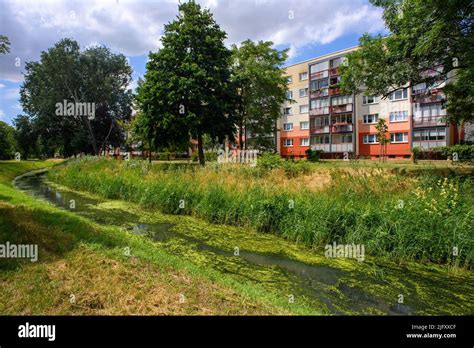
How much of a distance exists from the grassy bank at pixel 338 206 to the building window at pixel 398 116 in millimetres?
30733

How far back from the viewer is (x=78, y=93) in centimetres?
4762

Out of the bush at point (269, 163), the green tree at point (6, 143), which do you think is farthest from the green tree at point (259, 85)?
the green tree at point (6, 143)

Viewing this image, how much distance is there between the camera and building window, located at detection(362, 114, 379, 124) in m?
44.3

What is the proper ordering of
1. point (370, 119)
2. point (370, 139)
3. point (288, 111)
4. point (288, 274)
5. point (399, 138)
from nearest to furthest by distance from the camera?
point (288, 274) < point (399, 138) < point (370, 139) < point (370, 119) < point (288, 111)

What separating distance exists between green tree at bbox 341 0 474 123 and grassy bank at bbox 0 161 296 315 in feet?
43.4

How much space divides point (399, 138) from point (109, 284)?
43.7 meters

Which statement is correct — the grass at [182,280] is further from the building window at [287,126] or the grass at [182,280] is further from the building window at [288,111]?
the building window at [288,111]

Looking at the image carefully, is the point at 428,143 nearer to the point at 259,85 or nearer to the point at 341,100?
the point at 341,100

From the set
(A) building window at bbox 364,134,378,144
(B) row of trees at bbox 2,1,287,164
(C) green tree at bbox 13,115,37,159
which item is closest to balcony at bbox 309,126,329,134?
(A) building window at bbox 364,134,378,144

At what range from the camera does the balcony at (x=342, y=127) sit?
46.6m

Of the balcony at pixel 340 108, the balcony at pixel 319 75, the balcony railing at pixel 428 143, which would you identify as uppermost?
the balcony at pixel 319 75

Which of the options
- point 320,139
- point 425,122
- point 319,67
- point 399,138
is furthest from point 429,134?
point 319,67

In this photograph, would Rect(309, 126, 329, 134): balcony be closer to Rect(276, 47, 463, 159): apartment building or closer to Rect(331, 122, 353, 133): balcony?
Rect(276, 47, 463, 159): apartment building
